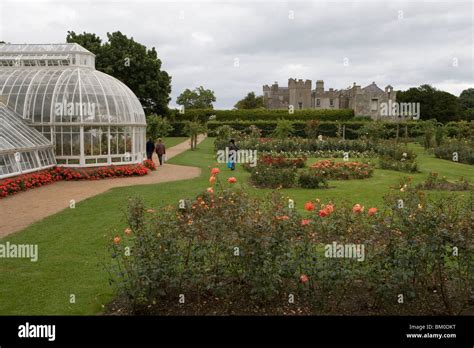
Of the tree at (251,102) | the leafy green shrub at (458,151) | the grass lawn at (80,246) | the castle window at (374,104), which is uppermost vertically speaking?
the tree at (251,102)

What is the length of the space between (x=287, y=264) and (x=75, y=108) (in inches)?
609

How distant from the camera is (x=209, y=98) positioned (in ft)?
272

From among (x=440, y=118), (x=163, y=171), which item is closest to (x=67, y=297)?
(x=163, y=171)

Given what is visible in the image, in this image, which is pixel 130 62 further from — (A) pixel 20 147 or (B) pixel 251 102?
(B) pixel 251 102

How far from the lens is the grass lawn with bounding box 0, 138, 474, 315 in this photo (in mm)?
6629

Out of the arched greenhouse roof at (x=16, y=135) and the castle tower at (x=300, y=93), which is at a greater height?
the castle tower at (x=300, y=93)

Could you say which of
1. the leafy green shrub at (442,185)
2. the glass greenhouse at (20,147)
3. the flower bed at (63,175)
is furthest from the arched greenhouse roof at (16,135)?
the leafy green shrub at (442,185)

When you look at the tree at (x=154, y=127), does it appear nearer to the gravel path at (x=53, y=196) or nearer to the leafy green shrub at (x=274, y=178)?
the gravel path at (x=53, y=196)

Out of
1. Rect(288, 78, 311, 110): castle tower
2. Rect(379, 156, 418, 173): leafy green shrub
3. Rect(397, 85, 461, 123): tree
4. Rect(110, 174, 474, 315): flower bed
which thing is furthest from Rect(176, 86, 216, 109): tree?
Rect(110, 174, 474, 315): flower bed

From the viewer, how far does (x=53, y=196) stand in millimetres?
14773

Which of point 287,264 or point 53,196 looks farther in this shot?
point 53,196

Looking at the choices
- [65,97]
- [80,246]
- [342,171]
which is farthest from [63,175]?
[342,171]

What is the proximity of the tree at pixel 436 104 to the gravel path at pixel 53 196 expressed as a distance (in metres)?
50.9

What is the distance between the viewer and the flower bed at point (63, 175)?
15.2 meters
